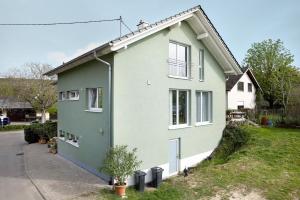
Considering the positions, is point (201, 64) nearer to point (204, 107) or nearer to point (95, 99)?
point (204, 107)

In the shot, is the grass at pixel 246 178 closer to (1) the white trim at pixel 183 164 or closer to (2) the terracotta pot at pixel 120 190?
(2) the terracotta pot at pixel 120 190

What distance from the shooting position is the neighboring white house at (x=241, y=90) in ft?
120

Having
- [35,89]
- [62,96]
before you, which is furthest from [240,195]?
[35,89]

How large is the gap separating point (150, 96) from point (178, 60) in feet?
10.7

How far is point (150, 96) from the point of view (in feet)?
39.5

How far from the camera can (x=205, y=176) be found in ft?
39.8

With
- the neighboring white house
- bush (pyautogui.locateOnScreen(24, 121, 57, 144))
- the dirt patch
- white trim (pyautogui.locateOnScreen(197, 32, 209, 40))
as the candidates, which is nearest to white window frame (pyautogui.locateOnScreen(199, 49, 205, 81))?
white trim (pyautogui.locateOnScreen(197, 32, 209, 40))

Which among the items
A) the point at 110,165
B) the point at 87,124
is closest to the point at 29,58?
the point at 87,124

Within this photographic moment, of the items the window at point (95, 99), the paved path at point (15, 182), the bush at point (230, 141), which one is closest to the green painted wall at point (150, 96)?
the window at point (95, 99)

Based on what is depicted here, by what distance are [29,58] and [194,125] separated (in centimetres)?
3823

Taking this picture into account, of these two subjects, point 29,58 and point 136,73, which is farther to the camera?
point 29,58

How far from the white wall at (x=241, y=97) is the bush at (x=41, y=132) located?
25.0m

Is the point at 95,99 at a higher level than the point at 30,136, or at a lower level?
higher

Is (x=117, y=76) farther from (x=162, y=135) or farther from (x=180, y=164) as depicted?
(x=180, y=164)
